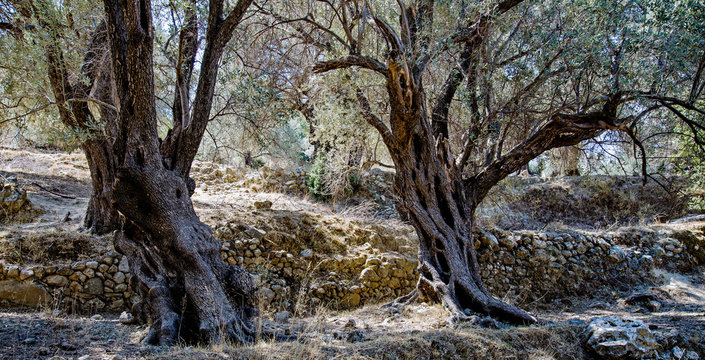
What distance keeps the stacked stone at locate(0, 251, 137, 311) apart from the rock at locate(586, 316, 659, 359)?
6.47 m

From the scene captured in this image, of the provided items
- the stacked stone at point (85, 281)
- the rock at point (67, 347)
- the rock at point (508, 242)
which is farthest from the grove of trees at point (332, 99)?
the rock at point (508, 242)

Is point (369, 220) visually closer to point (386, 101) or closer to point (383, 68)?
point (386, 101)

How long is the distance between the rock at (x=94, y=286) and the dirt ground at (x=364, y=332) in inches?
20.3

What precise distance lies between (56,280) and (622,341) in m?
7.68

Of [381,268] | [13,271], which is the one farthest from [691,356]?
[13,271]

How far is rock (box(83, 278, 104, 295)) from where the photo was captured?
19.2 ft

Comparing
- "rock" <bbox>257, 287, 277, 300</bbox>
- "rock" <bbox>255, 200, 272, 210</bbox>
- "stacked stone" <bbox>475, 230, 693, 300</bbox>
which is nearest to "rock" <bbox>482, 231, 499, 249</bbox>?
"stacked stone" <bbox>475, 230, 693, 300</bbox>

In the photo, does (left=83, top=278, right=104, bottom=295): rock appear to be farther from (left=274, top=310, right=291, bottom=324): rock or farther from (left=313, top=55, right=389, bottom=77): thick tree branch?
(left=313, top=55, right=389, bottom=77): thick tree branch

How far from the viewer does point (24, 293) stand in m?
5.48

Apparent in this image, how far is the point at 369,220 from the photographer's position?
30.1ft

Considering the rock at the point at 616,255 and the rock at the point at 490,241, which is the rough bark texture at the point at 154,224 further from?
the rock at the point at 616,255

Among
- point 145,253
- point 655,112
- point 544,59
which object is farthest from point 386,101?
point 655,112

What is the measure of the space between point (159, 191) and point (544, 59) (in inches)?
262

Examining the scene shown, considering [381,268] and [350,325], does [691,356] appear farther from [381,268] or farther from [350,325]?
[381,268]
